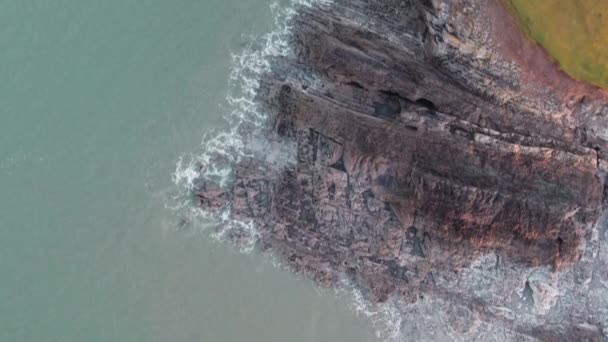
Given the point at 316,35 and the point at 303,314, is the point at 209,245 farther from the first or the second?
the point at 316,35

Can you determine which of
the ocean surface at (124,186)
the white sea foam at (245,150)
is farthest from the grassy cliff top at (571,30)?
the ocean surface at (124,186)

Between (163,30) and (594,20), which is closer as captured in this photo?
(594,20)

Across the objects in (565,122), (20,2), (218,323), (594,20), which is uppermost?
(594,20)

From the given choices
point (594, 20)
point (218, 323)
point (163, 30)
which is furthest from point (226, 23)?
point (594, 20)

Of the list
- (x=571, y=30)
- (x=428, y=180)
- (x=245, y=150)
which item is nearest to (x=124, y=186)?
(x=245, y=150)

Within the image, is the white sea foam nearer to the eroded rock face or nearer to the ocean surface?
the ocean surface

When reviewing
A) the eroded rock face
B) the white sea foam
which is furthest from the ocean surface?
the eroded rock face

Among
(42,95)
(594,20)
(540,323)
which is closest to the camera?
(594,20)

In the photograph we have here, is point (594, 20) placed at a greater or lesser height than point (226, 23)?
greater
